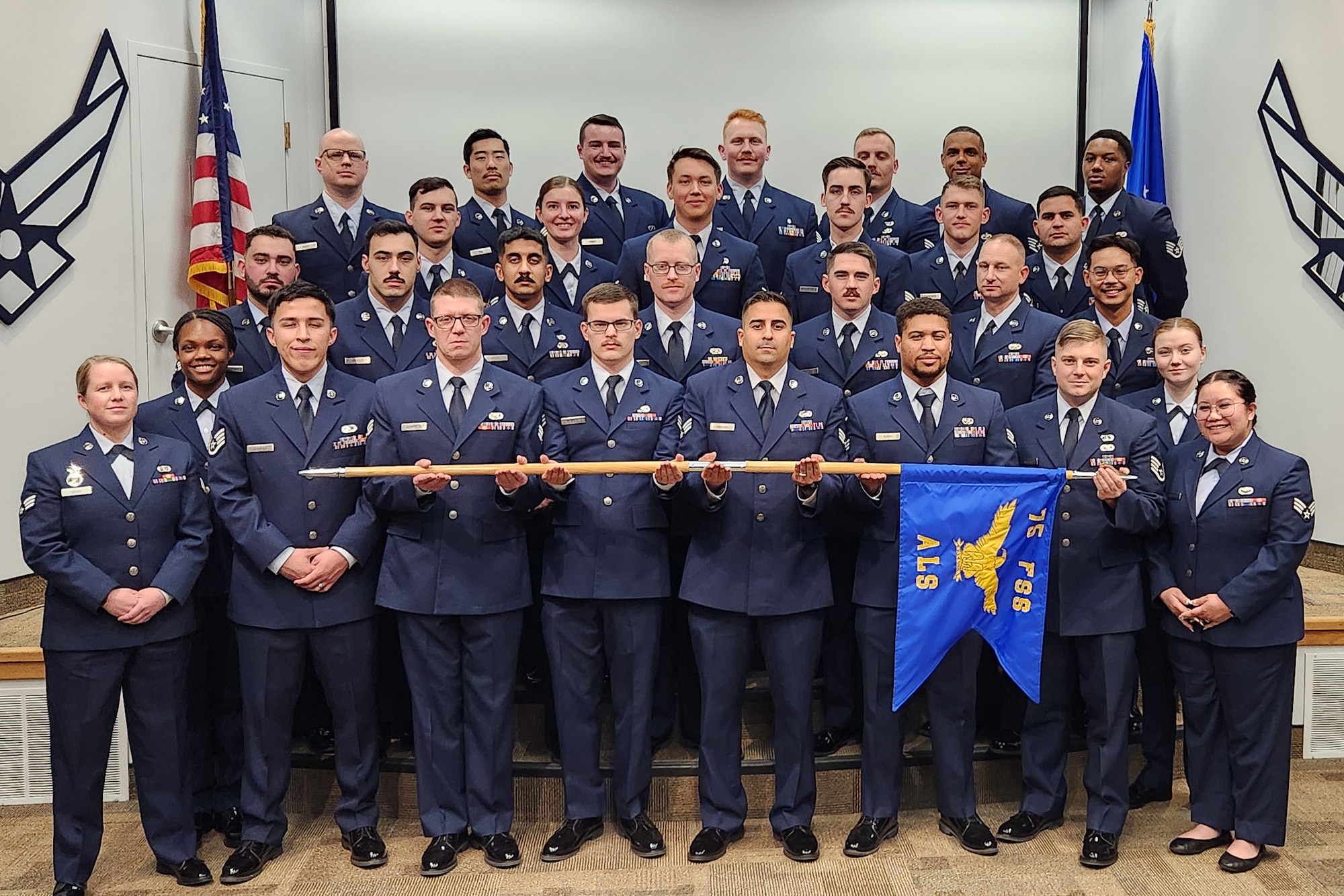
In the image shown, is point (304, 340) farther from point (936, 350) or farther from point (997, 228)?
point (997, 228)

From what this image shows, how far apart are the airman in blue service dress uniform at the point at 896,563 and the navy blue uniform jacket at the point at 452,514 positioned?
1.20 metres

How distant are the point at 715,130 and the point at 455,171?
1.72m

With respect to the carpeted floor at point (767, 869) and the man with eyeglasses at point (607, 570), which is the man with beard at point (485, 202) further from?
the carpeted floor at point (767, 869)

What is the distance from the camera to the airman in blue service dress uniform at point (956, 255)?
515 cm

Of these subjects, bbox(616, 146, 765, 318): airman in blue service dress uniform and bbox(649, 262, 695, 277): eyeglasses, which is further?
bbox(616, 146, 765, 318): airman in blue service dress uniform

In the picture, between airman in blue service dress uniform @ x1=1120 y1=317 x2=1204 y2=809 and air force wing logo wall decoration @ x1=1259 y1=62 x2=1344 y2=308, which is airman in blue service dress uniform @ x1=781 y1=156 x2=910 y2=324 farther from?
air force wing logo wall decoration @ x1=1259 y1=62 x2=1344 y2=308

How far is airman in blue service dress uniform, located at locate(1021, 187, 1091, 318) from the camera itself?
17.4 ft

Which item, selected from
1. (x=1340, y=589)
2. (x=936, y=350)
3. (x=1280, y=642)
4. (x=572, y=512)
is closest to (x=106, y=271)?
(x=572, y=512)

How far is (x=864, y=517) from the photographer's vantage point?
4215 millimetres

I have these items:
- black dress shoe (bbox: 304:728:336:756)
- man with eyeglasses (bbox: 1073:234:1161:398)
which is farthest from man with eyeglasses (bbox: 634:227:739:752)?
man with eyeglasses (bbox: 1073:234:1161:398)

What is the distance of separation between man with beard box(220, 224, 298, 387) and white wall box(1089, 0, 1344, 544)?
4.97 m

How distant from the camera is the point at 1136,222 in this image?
5.74m

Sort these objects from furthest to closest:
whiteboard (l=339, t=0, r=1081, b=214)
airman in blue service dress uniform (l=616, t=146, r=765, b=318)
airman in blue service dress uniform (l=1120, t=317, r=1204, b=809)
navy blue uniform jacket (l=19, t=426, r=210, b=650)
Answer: whiteboard (l=339, t=0, r=1081, b=214) → airman in blue service dress uniform (l=616, t=146, r=765, b=318) → airman in blue service dress uniform (l=1120, t=317, r=1204, b=809) → navy blue uniform jacket (l=19, t=426, r=210, b=650)

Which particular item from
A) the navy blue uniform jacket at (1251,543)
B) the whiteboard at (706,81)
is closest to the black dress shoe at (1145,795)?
the navy blue uniform jacket at (1251,543)
